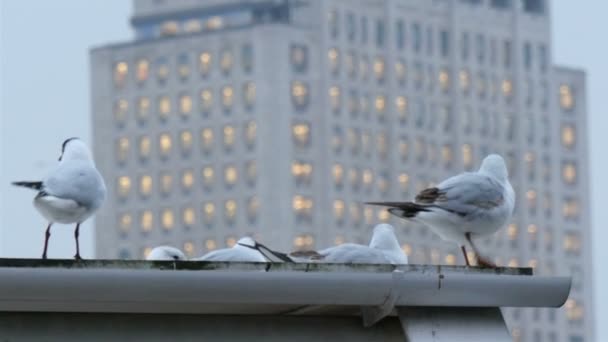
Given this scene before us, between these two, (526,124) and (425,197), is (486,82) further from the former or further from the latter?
(425,197)

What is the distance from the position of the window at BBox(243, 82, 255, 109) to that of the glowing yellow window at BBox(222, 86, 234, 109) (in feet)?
3.41

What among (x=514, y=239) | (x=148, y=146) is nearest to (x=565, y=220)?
(x=514, y=239)

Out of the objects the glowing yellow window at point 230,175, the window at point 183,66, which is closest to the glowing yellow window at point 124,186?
the glowing yellow window at point 230,175

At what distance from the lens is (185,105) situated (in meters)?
183

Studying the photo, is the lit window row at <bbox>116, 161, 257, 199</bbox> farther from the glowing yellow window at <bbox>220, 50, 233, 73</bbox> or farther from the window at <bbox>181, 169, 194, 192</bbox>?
the glowing yellow window at <bbox>220, 50, 233, 73</bbox>

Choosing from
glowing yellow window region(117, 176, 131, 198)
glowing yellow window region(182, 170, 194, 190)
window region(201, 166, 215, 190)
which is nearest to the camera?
window region(201, 166, 215, 190)

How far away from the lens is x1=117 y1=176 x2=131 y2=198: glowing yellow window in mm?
184375

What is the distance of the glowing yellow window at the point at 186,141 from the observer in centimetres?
18288

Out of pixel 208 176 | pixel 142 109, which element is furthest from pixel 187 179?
pixel 142 109

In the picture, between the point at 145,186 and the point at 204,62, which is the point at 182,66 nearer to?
the point at 204,62

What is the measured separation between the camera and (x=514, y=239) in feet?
629

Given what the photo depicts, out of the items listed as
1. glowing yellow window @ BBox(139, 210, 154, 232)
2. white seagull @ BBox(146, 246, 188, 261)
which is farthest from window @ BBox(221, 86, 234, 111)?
white seagull @ BBox(146, 246, 188, 261)

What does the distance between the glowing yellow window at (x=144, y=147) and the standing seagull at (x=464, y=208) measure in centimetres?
16685

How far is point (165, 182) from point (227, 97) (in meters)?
8.63
